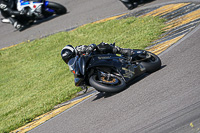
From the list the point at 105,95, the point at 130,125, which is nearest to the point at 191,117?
the point at 130,125

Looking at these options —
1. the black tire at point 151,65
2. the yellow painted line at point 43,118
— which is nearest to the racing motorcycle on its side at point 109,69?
the black tire at point 151,65

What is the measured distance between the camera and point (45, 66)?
11219 millimetres

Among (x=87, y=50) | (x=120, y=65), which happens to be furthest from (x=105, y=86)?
(x=87, y=50)

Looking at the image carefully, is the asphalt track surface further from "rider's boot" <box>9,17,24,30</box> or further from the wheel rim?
"rider's boot" <box>9,17,24,30</box>

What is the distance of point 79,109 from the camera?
6500 millimetres

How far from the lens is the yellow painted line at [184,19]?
9.40 m

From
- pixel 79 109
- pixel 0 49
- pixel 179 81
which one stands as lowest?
pixel 0 49

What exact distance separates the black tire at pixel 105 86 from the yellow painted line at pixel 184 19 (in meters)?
4.09

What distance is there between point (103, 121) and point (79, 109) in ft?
4.32

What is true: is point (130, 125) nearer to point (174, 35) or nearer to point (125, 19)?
point (174, 35)

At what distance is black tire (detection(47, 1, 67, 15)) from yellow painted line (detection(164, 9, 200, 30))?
6254mm

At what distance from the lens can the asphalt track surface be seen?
14.5 feet

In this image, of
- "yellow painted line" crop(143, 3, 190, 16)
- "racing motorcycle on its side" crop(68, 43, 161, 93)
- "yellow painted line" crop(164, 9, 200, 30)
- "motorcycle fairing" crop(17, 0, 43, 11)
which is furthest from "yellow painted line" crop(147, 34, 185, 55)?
"motorcycle fairing" crop(17, 0, 43, 11)

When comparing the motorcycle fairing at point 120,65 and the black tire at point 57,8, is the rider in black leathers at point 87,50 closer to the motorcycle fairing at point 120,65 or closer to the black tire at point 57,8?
the motorcycle fairing at point 120,65
